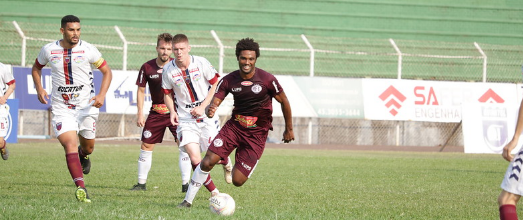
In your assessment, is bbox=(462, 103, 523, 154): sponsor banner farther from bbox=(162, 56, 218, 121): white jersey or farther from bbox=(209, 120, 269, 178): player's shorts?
bbox=(209, 120, 269, 178): player's shorts

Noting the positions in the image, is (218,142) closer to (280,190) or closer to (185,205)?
(185,205)

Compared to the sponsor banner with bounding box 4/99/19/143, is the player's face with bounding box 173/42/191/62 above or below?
above

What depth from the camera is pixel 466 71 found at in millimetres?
27750

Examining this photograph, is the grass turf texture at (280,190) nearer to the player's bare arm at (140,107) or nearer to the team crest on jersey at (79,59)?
the player's bare arm at (140,107)

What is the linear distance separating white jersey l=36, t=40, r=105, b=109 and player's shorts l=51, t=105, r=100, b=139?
9 centimetres

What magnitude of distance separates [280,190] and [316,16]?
63.5ft

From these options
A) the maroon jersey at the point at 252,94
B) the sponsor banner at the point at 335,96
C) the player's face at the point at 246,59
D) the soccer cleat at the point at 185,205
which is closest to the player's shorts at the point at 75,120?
the soccer cleat at the point at 185,205

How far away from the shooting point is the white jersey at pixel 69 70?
9273mm

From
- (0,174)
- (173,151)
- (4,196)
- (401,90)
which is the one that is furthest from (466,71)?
(4,196)

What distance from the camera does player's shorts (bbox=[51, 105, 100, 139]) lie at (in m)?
9.20

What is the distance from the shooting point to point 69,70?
367 inches

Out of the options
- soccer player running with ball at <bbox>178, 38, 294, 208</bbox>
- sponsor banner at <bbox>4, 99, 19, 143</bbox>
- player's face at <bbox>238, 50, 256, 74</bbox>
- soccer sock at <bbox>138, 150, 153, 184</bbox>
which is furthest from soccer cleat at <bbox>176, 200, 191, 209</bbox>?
sponsor banner at <bbox>4, 99, 19, 143</bbox>

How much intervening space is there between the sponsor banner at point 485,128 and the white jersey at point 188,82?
13.1 metres

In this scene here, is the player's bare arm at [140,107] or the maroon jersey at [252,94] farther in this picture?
the player's bare arm at [140,107]
